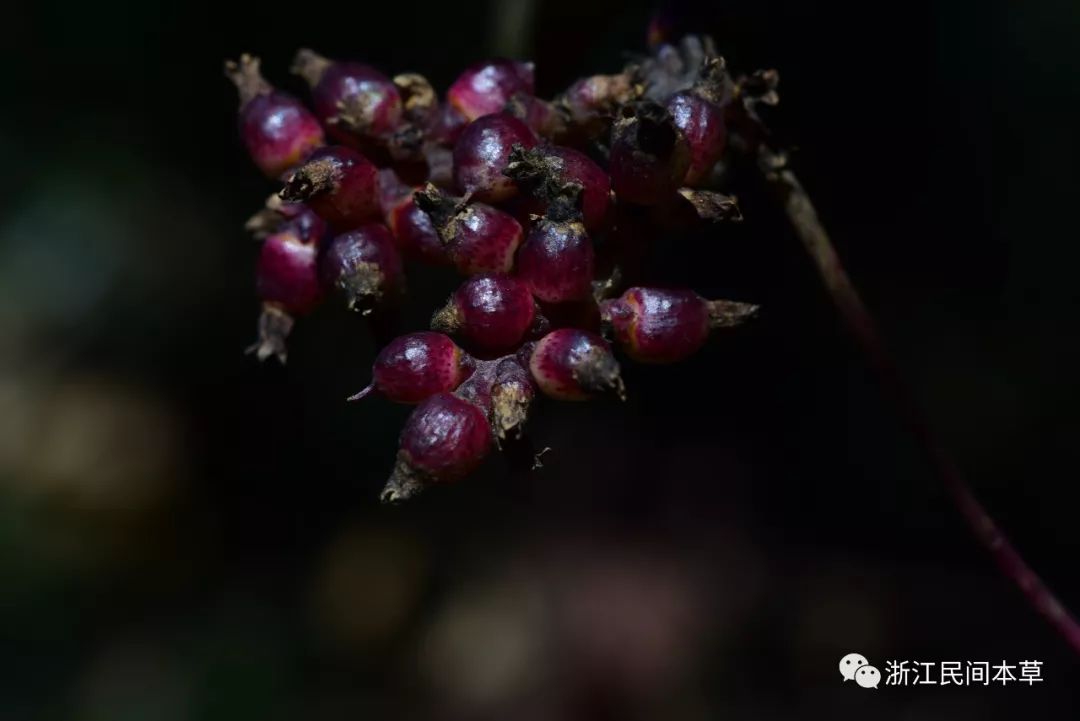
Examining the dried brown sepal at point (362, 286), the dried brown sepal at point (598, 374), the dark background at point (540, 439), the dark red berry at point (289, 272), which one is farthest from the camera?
the dark background at point (540, 439)

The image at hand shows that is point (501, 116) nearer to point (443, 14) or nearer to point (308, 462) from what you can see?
point (443, 14)

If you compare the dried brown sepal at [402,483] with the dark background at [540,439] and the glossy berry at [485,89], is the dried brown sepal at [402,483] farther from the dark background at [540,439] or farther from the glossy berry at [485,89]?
the dark background at [540,439]

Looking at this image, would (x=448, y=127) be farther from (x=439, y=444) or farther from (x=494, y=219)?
(x=439, y=444)

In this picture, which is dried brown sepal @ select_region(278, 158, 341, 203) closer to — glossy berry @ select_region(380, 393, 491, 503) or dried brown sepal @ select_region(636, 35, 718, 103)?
glossy berry @ select_region(380, 393, 491, 503)

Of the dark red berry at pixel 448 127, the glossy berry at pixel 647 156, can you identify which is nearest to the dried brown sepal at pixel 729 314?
the glossy berry at pixel 647 156

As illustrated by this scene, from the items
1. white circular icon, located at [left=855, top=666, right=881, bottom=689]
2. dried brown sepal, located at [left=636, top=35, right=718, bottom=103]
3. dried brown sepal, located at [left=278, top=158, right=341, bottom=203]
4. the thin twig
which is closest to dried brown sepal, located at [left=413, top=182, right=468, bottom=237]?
Result: dried brown sepal, located at [left=278, top=158, right=341, bottom=203]
